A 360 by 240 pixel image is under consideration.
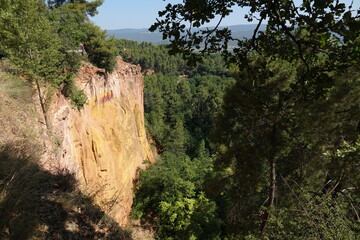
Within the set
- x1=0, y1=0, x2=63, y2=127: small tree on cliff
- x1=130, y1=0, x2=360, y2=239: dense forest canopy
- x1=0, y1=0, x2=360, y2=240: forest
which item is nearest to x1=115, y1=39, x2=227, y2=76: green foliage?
x1=0, y1=0, x2=360, y2=240: forest

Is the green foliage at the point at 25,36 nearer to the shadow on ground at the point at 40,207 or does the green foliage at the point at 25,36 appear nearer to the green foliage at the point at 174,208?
the shadow on ground at the point at 40,207

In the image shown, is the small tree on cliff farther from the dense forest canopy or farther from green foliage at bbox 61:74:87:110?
the dense forest canopy

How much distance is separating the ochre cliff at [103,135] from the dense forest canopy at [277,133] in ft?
7.23

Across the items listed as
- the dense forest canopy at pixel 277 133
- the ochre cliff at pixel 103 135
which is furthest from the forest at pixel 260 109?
the ochre cliff at pixel 103 135

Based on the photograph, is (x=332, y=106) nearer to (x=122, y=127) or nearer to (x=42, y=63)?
(x=42, y=63)

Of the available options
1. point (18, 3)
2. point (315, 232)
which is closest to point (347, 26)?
point (315, 232)

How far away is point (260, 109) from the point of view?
2613 millimetres

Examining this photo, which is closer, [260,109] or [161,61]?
[260,109]

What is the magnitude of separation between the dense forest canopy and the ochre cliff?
2.20 metres

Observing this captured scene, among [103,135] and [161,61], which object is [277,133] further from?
[161,61]

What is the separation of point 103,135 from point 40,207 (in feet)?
33.6

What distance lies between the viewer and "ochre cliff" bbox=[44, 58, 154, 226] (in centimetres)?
939

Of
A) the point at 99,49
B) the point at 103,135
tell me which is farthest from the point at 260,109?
the point at 99,49

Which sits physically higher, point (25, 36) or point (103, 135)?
point (25, 36)
